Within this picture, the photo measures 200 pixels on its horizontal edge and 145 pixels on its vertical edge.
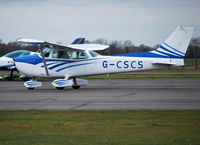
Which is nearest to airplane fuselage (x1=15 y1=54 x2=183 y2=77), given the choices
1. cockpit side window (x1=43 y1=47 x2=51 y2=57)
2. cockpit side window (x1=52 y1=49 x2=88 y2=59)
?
cockpit side window (x1=52 y1=49 x2=88 y2=59)

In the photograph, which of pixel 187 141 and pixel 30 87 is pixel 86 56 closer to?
pixel 30 87

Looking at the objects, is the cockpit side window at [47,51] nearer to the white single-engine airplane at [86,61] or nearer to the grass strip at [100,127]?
the white single-engine airplane at [86,61]

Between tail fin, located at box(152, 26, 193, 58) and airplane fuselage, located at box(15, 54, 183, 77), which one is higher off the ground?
tail fin, located at box(152, 26, 193, 58)

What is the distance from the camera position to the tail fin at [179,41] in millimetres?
21609

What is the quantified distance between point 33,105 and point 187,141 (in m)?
8.09

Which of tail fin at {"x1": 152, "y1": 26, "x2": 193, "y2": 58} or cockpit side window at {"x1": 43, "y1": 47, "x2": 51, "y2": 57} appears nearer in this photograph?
tail fin at {"x1": 152, "y1": 26, "x2": 193, "y2": 58}

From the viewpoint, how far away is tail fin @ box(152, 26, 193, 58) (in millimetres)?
21609

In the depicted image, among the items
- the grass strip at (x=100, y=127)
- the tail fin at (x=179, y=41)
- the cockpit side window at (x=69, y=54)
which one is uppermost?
the tail fin at (x=179, y=41)

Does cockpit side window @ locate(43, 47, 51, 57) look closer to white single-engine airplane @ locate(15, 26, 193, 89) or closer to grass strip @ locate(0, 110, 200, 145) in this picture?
white single-engine airplane @ locate(15, 26, 193, 89)

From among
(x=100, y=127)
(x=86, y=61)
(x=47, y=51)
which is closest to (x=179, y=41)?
(x=86, y=61)

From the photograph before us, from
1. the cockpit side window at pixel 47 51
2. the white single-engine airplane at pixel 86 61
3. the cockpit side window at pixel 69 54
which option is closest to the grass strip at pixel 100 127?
the white single-engine airplane at pixel 86 61

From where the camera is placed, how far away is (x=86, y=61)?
74.7ft

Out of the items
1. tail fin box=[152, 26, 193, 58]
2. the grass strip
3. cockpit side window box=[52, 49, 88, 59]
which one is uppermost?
tail fin box=[152, 26, 193, 58]

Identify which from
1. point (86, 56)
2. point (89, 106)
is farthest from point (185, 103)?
point (86, 56)
